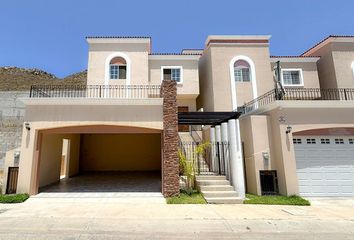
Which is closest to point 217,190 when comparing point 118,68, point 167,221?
point 167,221

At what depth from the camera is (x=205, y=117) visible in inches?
497

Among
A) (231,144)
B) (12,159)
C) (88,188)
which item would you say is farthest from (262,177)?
(12,159)

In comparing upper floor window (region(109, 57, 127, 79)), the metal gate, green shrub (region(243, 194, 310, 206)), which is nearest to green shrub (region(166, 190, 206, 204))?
green shrub (region(243, 194, 310, 206))

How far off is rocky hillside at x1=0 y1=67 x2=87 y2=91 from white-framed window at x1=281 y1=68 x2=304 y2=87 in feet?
97.4

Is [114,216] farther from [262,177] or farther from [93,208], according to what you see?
[262,177]

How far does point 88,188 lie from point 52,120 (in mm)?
4363

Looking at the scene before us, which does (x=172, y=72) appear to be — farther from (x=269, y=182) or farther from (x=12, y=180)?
(x=12, y=180)

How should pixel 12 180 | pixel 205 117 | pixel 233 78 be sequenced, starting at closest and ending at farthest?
pixel 12 180 → pixel 205 117 → pixel 233 78

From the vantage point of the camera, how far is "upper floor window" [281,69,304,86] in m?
20.6

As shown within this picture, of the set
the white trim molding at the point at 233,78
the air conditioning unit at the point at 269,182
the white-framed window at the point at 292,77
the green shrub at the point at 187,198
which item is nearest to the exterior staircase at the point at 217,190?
the green shrub at the point at 187,198

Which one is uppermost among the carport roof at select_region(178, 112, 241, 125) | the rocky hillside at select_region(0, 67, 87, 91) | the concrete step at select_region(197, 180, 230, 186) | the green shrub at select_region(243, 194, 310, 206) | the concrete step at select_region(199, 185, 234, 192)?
the rocky hillside at select_region(0, 67, 87, 91)

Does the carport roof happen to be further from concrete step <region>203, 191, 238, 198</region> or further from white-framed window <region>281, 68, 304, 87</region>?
white-framed window <region>281, 68, 304, 87</region>

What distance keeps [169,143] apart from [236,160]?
11.2ft

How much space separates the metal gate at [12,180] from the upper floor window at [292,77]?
67.8ft
